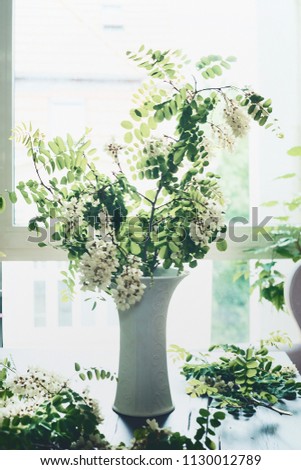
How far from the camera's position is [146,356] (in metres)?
1.14

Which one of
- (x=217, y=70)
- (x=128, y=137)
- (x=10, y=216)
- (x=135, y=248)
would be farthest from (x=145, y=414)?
(x=10, y=216)

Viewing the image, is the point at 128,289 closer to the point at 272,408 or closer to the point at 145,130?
the point at 145,130

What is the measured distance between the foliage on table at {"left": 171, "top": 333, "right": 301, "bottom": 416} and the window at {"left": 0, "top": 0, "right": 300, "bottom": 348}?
0.91 meters

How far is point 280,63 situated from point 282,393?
1.46 meters

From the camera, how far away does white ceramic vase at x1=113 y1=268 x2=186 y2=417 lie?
1137 millimetres

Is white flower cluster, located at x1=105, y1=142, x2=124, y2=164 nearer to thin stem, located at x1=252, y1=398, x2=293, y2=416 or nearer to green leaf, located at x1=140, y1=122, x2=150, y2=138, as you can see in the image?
green leaf, located at x1=140, y1=122, x2=150, y2=138

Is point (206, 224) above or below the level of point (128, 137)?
below

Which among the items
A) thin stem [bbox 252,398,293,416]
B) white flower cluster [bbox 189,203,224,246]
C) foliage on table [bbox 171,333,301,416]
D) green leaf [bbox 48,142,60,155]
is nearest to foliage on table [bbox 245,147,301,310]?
foliage on table [bbox 171,333,301,416]

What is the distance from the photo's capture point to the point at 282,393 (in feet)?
4.22

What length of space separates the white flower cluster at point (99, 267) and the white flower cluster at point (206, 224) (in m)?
0.17

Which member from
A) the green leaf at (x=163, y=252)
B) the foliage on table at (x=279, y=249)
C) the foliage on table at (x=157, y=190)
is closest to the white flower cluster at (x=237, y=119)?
the foliage on table at (x=157, y=190)

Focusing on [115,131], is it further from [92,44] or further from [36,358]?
[36,358]

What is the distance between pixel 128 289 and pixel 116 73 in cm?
152

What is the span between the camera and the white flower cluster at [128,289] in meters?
1.04
